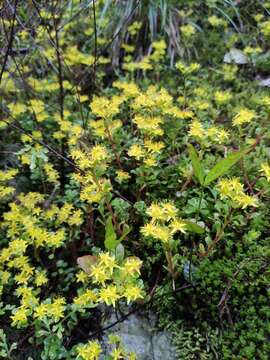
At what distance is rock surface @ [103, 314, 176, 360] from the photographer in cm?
153

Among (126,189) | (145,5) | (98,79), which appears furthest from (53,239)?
(145,5)

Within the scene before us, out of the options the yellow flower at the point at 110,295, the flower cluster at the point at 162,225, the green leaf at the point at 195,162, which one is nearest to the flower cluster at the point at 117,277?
the yellow flower at the point at 110,295

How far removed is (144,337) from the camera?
1583 mm

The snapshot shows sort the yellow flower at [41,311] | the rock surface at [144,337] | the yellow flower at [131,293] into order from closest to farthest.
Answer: the yellow flower at [131,293]
the yellow flower at [41,311]
the rock surface at [144,337]

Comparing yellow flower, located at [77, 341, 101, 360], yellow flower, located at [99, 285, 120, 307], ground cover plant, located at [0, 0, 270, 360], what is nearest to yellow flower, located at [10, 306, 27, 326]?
ground cover plant, located at [0, 0, 270, 360]

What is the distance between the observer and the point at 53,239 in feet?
5.16

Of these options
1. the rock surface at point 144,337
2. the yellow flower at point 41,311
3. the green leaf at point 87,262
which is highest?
the green leaf at point 87,262

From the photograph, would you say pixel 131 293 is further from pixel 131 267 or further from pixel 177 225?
pixel 177 225

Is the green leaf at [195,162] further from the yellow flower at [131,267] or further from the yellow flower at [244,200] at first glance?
the yellow flower at [131,267]

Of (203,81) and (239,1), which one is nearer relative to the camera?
(203,81)

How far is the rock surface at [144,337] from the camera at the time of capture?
1.53 m

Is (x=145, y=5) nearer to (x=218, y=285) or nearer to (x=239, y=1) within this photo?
(x=239, y=1)

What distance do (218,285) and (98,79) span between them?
1.73 meters

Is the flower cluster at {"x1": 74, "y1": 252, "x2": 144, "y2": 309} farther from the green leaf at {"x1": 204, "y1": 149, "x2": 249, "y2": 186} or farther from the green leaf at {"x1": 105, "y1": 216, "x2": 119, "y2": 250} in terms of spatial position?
the green leaf at {"x1": 204, "y1": 149, "x2": 249, "y2": 186}
